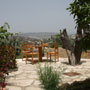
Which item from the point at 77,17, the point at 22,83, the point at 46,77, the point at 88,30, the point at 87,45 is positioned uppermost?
the point at 77,17

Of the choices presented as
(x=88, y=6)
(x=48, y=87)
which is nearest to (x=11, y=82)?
(x=48, y=87)

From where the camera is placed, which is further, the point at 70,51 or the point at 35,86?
the point at 70,51

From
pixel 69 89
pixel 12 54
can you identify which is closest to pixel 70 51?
pixel 12 54

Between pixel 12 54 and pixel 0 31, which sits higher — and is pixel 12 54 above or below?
below

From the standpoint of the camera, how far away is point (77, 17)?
2842 mm

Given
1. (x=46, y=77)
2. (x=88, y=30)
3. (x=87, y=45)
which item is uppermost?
(x=88, y=30)

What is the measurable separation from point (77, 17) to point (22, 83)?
7.68 feet

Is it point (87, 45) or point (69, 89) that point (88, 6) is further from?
point (69, 89)

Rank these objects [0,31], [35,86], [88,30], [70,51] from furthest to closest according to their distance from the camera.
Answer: [70,51]
[0,31]
[35,86]
[88,30]

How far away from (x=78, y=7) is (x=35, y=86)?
2.20m

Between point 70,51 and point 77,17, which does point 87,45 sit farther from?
point 70,51

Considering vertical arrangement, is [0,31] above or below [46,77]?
above

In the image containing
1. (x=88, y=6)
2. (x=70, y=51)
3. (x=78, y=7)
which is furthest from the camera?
(x=70, y=51)

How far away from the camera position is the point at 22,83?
415 cm
